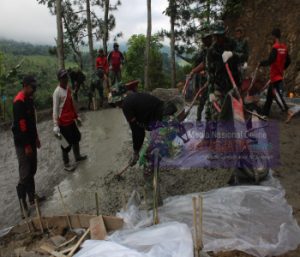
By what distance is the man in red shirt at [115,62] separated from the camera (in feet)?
39.9

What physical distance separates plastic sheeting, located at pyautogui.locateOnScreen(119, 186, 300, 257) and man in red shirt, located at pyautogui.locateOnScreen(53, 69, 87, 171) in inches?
93.8

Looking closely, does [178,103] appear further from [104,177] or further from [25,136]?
[25,136]

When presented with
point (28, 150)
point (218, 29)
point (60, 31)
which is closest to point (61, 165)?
point (28, 150)

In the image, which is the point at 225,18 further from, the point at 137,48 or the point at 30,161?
the point at 137,48

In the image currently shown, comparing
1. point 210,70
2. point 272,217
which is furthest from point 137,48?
point 272,217

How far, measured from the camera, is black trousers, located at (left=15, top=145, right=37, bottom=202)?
504 centimetres

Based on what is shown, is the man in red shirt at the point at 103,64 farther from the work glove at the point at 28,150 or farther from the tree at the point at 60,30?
the work glove at the point at 28,150

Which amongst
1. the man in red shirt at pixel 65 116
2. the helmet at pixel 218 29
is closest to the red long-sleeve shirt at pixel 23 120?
the man in red shirt at pixel 65 116

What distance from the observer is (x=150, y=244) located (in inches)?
120

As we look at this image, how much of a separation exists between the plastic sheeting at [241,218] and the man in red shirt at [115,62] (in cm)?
853

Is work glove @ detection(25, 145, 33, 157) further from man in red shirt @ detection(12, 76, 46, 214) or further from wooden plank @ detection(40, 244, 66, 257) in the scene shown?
wooden plank @ detection(40, 244, 66, 257)

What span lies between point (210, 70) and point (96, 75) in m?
6.70

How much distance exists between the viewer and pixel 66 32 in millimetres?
20891

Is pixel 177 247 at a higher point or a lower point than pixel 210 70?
lower
